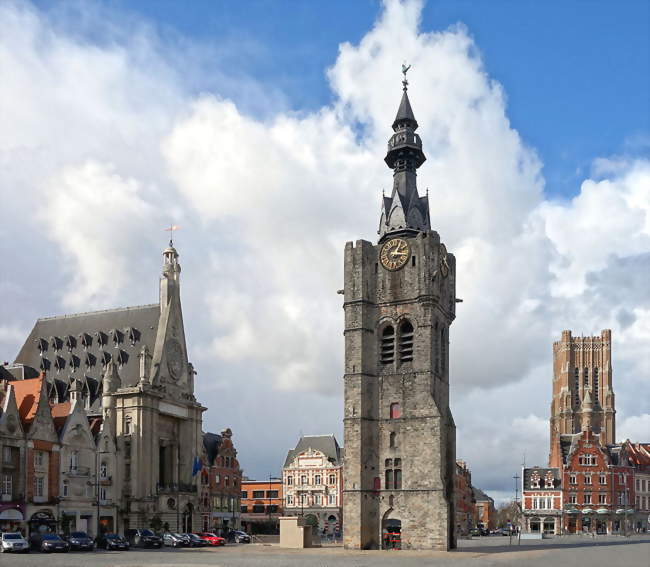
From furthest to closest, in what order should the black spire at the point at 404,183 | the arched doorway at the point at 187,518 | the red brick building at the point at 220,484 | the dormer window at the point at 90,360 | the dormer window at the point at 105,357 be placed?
the red brick building at the point at 220,484 → the dormer window at the point at 90,360 → the dormer window at the point at 105,357 → the arched doorway at the point at 187,518 → the black spire at the point at 404,183

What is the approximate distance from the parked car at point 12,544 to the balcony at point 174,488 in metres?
30.7

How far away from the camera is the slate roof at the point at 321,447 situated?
426ft

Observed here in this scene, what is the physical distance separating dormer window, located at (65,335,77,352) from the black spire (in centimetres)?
3974

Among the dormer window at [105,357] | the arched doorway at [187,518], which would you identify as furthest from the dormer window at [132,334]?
the arched doorway at [187,518]

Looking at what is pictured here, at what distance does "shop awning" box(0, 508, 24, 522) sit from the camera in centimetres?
6756

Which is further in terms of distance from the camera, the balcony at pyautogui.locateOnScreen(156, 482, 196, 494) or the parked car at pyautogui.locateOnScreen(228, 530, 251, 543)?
the balcony at pyautogui.locateOnScreen(156, 482, 196, 494)

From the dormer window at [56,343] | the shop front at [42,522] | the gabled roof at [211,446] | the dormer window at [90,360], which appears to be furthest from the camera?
the gabled roof at [211,446]

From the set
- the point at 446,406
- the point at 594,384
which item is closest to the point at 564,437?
the point at 594,384

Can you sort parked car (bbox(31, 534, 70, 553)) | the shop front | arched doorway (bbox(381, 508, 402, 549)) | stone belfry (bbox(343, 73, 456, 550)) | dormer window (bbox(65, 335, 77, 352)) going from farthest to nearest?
dormer window (bbox(65, 335, 77, 352)) → the shop front → arched doorway (bbox(381, 508, 402, 549)) → stone belfry (bbox(343, 73, 456, 550)) → parked car (bbox(31, 534, 70, 553))

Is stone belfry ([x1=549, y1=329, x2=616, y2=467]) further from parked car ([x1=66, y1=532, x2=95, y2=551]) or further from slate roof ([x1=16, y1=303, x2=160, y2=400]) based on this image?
parked car ([x1=66, y1=532, x2=95, y2=551])

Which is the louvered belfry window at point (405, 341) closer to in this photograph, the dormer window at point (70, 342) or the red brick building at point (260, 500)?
the dormer window at point (70, 342)

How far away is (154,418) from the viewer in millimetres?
87750

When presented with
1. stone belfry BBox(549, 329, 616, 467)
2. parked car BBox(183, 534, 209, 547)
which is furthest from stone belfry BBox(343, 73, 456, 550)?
stone belfry BBox(549, 329, 616, 467)

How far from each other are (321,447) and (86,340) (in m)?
47.6
